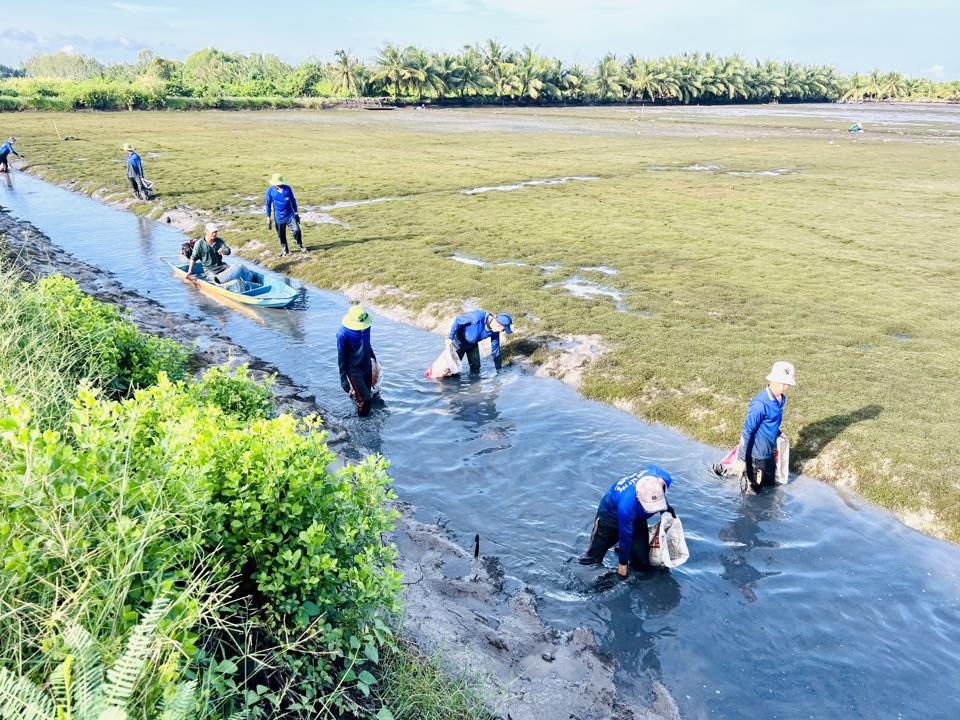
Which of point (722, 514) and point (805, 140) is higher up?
point (805, 140)

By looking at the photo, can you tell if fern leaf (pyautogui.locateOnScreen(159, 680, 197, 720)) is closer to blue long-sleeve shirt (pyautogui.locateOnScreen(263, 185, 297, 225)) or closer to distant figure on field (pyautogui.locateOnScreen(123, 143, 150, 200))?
blue long-sleeve shirt (pyautogui.locateOnScreen(263, 185, 297, 225))

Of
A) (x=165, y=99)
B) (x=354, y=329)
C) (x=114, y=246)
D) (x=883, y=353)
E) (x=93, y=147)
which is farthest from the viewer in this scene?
(x=165, y=99)

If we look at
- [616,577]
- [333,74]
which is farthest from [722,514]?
[333,74]

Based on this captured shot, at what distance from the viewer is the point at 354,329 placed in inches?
460

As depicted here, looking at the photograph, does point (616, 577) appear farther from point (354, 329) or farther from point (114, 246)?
point (114, 246)

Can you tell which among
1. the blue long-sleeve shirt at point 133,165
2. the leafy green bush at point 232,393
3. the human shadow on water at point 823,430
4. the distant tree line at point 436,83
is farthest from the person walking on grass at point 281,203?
the distant tree line at point 436,83

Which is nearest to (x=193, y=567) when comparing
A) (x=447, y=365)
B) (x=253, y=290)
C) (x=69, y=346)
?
(x=69, y=346)

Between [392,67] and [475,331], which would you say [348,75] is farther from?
[475,331]

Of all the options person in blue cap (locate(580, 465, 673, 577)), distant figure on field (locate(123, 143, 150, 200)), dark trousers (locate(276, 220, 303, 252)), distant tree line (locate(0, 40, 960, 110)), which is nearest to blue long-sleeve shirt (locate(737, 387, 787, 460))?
person in blue cap (locate(580, 465, 673, 577))

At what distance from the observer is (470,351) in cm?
1399

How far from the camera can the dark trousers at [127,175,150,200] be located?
29.8m

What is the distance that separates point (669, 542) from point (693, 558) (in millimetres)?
995

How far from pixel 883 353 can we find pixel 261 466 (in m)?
14.5

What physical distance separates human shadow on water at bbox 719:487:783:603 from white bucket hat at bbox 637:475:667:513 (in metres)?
1.82
